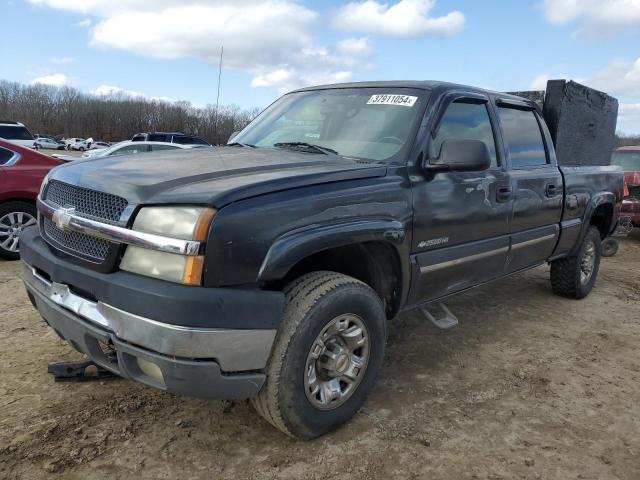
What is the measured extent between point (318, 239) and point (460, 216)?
129 centimetres

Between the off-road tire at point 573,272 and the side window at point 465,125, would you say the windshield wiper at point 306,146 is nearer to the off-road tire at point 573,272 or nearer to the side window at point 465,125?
the side window at point 465,125

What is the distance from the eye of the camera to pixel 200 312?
2.08m

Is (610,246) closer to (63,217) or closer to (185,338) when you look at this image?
(185,338)

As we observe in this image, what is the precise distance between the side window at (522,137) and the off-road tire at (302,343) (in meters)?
2.03

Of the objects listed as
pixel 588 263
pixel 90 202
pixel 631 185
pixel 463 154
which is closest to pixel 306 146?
pixel 463 154

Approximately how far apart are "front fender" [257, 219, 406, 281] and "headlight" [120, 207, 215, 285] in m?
0.29

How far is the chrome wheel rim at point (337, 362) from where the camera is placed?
2.54 meters

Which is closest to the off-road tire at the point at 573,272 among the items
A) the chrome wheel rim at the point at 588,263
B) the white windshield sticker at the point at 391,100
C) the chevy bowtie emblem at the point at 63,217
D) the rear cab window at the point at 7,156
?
the chrome wheel rim at the point at 588,263

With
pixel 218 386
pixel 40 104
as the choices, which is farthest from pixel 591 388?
pixel 40 104

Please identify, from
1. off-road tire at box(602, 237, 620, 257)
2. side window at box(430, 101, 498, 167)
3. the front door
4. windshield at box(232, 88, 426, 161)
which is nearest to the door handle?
the front door

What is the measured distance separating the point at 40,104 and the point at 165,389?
A: 10804 centimetres

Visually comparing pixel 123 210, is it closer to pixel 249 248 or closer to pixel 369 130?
pixel 249 248

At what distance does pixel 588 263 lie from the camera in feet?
18.3

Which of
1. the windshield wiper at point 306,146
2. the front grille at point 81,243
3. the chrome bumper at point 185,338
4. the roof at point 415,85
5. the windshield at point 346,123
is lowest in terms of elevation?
the chrome bumper at point 185,338
